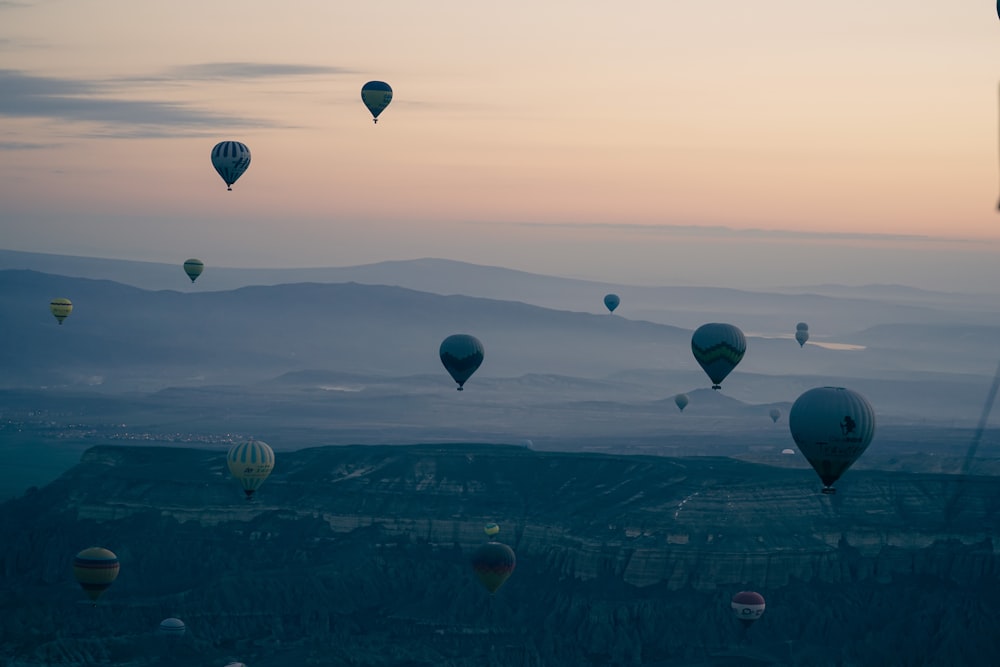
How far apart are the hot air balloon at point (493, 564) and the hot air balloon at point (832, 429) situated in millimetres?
46331

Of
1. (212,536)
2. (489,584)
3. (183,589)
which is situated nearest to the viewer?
(489,584)

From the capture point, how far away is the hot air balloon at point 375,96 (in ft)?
453

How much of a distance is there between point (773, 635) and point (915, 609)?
10.6 metres

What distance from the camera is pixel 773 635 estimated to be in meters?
140

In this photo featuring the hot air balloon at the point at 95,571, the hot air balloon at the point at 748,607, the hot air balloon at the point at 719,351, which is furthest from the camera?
the hot air balloon at the point at 95,571

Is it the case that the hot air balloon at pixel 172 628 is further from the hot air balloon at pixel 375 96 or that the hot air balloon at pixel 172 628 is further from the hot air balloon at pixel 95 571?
Answer: the hot air balloon at pixel 375 96

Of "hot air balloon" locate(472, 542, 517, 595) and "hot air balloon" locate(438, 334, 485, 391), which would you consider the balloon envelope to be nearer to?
"hot air balloon" locate(472, 542, 517, 595)

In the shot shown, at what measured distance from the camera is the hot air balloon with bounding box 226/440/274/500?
472 ft

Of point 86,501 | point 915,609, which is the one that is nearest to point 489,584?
point 915,609

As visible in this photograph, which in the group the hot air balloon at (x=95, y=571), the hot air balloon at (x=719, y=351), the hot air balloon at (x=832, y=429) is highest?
the hot air balloon at (x=719, y=351)

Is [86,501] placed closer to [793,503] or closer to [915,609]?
[793,503]

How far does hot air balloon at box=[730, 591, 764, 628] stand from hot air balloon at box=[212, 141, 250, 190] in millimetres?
49358

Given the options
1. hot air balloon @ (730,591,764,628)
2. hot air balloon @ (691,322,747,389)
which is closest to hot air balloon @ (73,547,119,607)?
hot air balloon @ (730,591,764,628)

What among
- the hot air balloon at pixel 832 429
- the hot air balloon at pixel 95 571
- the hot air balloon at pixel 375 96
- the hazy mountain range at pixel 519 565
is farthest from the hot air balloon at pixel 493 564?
the hot air balloon at pixel 832 429
